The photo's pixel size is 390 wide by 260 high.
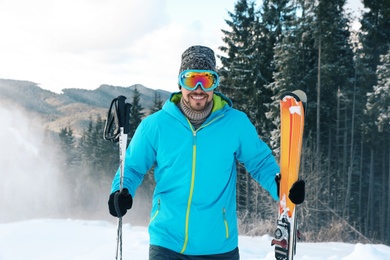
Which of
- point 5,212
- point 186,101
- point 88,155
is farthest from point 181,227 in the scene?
point 5,212

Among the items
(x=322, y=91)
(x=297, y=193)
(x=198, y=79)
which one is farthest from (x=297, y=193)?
(x=322, y=91)

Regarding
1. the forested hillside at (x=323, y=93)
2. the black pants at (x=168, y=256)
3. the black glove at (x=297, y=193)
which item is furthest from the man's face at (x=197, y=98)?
the forested hillside at (x=323, y=93)

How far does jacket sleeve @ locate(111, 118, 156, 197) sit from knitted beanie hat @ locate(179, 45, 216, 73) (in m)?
0.49

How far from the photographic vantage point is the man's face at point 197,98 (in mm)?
2846

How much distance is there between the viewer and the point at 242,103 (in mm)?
28297

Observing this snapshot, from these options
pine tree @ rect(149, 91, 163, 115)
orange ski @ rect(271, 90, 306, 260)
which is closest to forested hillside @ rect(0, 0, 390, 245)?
pine tree @ rect(149, 91, 163, 115)

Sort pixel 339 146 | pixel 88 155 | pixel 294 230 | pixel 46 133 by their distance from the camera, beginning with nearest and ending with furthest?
1. pixel 294 230
2. pixel 339 146
3. pixel 88 155
4. pixel 46 133

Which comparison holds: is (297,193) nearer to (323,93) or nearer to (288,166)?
(288,166)

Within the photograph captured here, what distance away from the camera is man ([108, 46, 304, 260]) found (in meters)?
2.72

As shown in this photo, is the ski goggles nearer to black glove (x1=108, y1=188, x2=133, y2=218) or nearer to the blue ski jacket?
the blue ski jacket

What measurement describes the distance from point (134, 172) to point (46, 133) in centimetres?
6931

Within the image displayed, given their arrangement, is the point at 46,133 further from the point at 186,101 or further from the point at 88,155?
the point at 186,101

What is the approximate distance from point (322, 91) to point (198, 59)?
87.2 ft

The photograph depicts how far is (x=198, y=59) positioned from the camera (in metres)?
3.03
